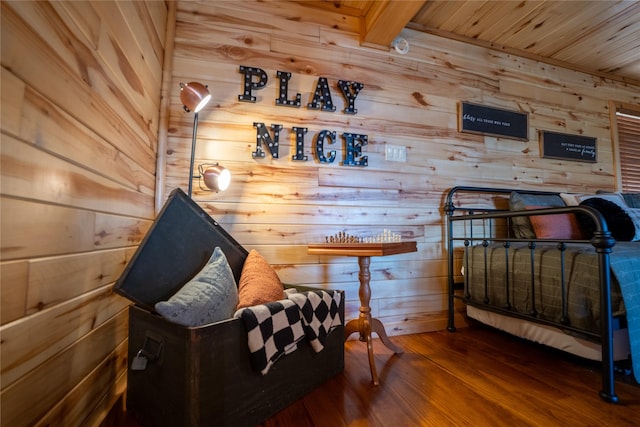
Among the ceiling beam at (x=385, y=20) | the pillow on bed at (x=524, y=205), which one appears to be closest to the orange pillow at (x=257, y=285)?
the ceiling beam at (x=385, y=20)

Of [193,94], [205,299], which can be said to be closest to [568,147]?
[193,94]

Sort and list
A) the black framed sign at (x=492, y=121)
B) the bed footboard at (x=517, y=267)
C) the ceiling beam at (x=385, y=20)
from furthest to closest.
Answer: the black framed sign at (x=492, y=121) < the ceiling beam at (x=385, y=20) < the bed footboard at (x=517, y=267)

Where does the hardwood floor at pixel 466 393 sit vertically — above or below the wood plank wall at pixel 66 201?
below

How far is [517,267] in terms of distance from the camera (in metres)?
1.58

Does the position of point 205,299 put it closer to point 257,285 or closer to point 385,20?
point 257,285

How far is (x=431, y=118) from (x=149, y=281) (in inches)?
79.2

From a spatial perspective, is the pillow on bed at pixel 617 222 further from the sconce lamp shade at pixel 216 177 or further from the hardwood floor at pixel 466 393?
the sconce lamp shade at pixel 216 177

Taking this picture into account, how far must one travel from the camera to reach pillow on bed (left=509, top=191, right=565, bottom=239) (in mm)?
1923

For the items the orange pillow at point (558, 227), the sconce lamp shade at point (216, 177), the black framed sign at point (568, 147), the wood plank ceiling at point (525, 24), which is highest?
the wood plank ceiling at point (525, 24)

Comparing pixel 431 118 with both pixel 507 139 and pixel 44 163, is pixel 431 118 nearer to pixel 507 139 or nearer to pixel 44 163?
pixel 507 139

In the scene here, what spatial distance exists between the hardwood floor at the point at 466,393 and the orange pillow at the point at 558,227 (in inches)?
27.1

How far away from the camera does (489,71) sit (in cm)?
224

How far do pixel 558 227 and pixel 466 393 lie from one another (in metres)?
1.29

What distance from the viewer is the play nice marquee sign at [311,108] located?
167 centimetres
